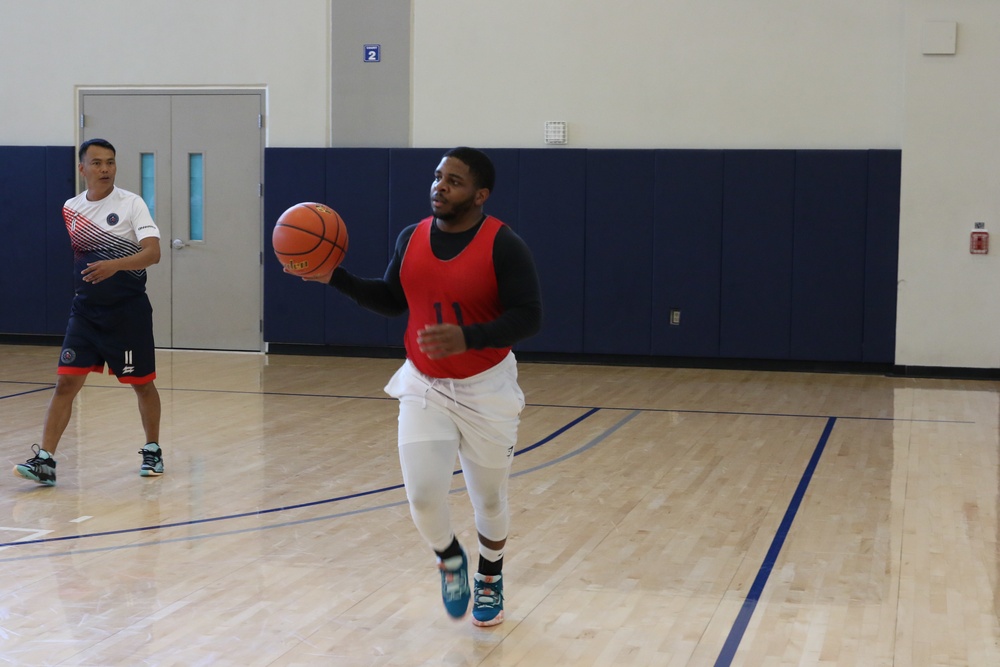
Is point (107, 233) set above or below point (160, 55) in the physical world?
below

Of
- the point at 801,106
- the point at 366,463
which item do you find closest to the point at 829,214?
the point at 801,106

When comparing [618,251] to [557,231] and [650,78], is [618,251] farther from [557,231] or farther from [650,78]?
[650,78]

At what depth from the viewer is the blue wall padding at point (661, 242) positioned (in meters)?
9.64

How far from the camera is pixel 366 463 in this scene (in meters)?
5.74

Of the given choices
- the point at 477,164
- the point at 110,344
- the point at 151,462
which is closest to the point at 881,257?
the point at 151,462

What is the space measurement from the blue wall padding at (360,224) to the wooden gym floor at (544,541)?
2889 millimetres

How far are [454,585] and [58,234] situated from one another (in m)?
8.92

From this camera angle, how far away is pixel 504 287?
3059 mm

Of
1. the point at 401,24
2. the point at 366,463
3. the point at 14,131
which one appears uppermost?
the point at 401,24

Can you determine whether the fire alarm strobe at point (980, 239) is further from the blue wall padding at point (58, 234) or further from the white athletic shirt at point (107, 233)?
the blue wall padding at point (58, 234)

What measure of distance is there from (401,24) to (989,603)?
809 centimetres

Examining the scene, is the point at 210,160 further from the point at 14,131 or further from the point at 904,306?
the point at 904,306

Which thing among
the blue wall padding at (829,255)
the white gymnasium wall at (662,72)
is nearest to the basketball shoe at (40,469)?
the white gymnasium wall at (662,72)

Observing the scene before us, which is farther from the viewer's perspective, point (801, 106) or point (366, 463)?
point (801, 106)
